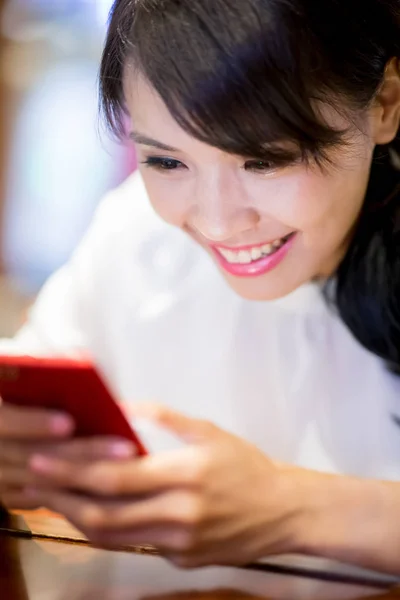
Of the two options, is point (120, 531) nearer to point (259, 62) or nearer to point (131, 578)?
point (131, 578)

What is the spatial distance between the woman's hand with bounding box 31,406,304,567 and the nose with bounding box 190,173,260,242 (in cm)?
17

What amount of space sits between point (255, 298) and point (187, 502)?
238mm

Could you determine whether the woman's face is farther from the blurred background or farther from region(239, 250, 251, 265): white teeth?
the blurred background

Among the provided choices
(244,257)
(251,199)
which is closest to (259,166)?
(251,199)

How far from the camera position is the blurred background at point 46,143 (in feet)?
5.08

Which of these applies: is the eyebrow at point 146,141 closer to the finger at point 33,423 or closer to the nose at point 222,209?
Result: the nose at point 222,209

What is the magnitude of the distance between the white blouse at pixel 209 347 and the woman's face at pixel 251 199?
0.11 m

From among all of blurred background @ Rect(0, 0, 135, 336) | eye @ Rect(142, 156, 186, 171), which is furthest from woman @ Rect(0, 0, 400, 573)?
blurred background @ Rect(0, 0, 135, 336)

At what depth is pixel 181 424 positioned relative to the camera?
0.59 m

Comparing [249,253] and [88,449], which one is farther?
[249,253]

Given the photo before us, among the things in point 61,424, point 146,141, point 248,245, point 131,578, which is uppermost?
point 146,141

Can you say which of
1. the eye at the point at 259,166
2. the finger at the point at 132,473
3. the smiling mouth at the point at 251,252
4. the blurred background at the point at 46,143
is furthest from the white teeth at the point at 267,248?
the blurred background at the point at 46,143

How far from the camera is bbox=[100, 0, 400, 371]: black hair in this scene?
1.61 feet

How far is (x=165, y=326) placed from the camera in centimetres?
86
